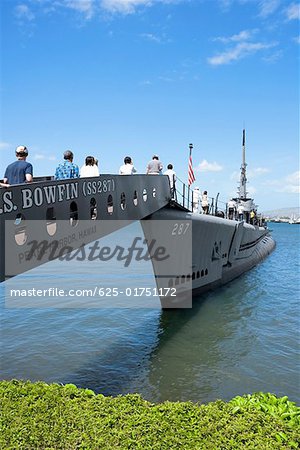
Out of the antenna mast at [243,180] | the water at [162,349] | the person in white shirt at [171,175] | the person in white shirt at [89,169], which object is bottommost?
the water at [162,349]

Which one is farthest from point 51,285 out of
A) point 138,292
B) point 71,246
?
point 71,246

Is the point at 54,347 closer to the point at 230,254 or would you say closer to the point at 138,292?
the point at 138,292

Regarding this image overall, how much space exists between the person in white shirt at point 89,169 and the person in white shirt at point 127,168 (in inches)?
81.8

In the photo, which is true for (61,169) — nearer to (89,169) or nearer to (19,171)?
(89,169)

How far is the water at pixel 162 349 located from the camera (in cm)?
1130

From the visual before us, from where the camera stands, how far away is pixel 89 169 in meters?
9.92

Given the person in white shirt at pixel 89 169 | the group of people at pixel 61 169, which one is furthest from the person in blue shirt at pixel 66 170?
the person in white shirt at pixel 89 169

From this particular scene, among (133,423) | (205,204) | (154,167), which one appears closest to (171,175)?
(154,167)

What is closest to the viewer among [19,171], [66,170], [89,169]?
[19,171]

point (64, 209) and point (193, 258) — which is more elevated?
point (64, 209)

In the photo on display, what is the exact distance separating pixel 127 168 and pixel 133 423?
24.3 ft

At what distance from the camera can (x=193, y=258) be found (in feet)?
65.2

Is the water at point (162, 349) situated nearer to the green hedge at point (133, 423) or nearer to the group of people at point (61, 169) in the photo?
the green hedge at point (133, 423)

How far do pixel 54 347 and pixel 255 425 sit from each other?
9043 millimetres
